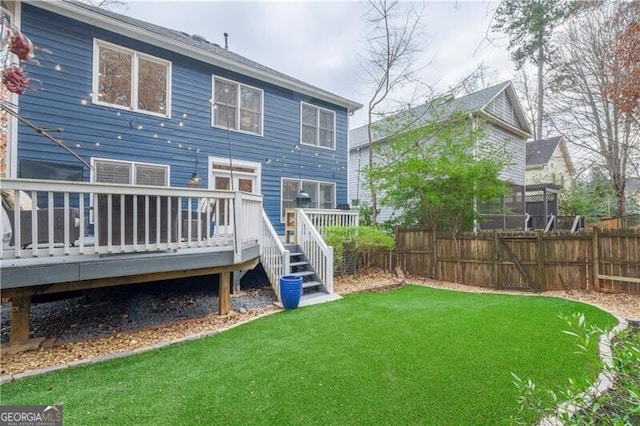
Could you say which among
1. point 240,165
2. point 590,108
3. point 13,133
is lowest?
point 240,165

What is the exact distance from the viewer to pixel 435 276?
8250mm

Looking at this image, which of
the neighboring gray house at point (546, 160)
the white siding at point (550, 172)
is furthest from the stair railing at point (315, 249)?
the neighboring gray house at point (546, 160)

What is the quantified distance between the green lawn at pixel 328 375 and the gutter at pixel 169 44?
6728 mm

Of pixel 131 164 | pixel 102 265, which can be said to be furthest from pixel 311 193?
pixel 102 265

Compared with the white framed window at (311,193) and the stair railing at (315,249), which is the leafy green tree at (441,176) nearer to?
the white framed window at (311,193)

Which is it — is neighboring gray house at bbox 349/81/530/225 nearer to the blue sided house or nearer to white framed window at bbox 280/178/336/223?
white framed window at bbox 280/178/336/223

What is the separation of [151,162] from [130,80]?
1854 millimetres

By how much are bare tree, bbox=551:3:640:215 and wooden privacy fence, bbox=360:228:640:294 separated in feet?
15.6

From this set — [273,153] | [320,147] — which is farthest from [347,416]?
[320,147]

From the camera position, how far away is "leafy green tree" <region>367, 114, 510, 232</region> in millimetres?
8102

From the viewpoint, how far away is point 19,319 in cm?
374

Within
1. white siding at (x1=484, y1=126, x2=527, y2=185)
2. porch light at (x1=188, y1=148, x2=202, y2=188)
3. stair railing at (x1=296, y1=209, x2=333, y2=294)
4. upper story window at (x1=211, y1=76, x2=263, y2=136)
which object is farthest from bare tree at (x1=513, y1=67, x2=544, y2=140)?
porch light at (x1=188, y1=148, x2=202, y2=188)

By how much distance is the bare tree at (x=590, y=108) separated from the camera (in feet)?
31.1

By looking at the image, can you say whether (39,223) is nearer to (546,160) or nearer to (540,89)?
(540,89)
